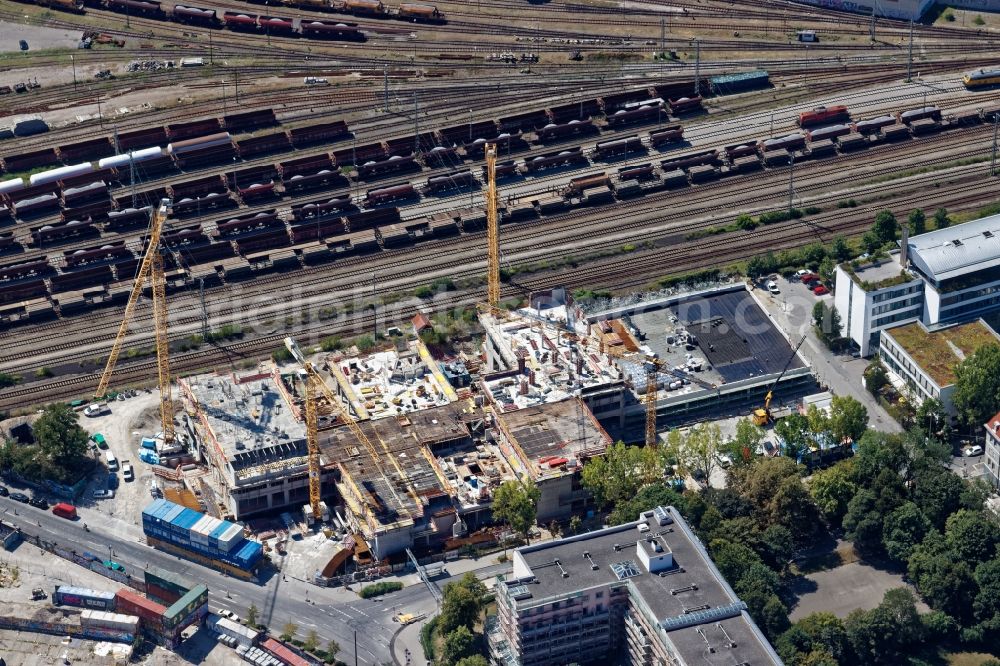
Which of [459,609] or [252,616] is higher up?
[459,609]

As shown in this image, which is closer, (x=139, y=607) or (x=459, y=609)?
(x=459, y=609)

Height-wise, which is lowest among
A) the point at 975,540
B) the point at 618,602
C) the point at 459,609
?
the point at 459,609

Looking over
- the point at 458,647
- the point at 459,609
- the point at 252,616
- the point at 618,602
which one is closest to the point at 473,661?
the point at 458,647

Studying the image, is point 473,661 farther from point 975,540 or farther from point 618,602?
point 975,540

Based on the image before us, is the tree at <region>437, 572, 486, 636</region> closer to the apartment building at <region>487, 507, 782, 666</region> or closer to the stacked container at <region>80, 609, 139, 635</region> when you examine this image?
the apartment building at <region>487, 507, 782, 666</region>

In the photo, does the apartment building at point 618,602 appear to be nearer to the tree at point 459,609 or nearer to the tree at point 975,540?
the tree at point 459,609

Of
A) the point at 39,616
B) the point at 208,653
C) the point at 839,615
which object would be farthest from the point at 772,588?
the point at 39,616

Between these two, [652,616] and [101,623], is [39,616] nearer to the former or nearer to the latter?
[101,623]
